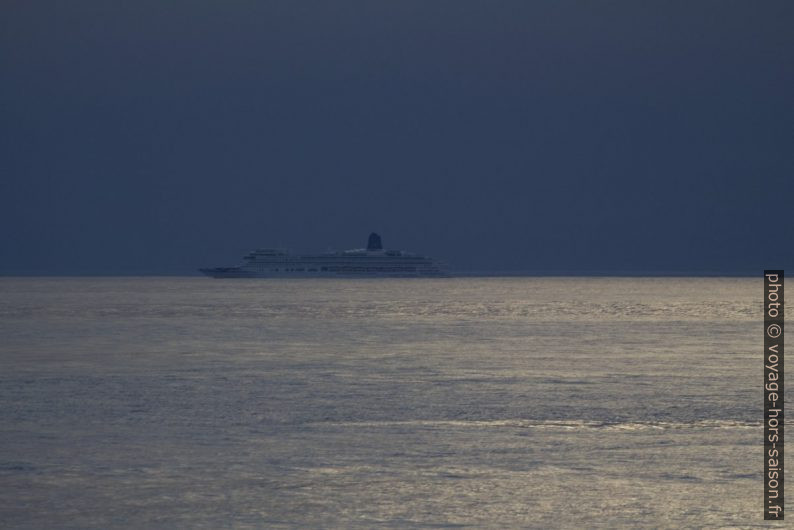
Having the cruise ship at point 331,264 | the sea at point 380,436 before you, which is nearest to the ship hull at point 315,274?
the cruise ship at point 331,264

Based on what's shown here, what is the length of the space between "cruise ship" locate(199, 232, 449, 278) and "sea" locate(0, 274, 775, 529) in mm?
130761

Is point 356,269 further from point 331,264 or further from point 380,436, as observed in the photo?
point 380,436

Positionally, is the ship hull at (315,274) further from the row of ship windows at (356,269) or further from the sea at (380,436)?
the sea at (380,436)

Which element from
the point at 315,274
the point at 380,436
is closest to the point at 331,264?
the point at 315,274

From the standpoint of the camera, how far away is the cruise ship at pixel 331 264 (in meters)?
166

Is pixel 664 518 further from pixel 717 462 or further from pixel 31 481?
pixel 31 481

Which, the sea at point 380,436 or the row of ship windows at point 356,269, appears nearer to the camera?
the sea at point 380,436

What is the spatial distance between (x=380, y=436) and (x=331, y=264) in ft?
492

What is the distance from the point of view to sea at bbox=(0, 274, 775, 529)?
12.4m

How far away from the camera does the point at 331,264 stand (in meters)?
167

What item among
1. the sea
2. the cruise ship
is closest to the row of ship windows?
the cruise ship

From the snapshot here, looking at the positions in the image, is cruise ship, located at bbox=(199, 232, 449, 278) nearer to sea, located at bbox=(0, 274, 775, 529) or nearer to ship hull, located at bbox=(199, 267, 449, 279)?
ship hull, located at bbox=(199, 267, 449, 279)

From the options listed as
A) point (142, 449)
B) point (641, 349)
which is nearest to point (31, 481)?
point (142, 449)

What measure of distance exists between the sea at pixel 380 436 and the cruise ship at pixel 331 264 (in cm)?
13076
